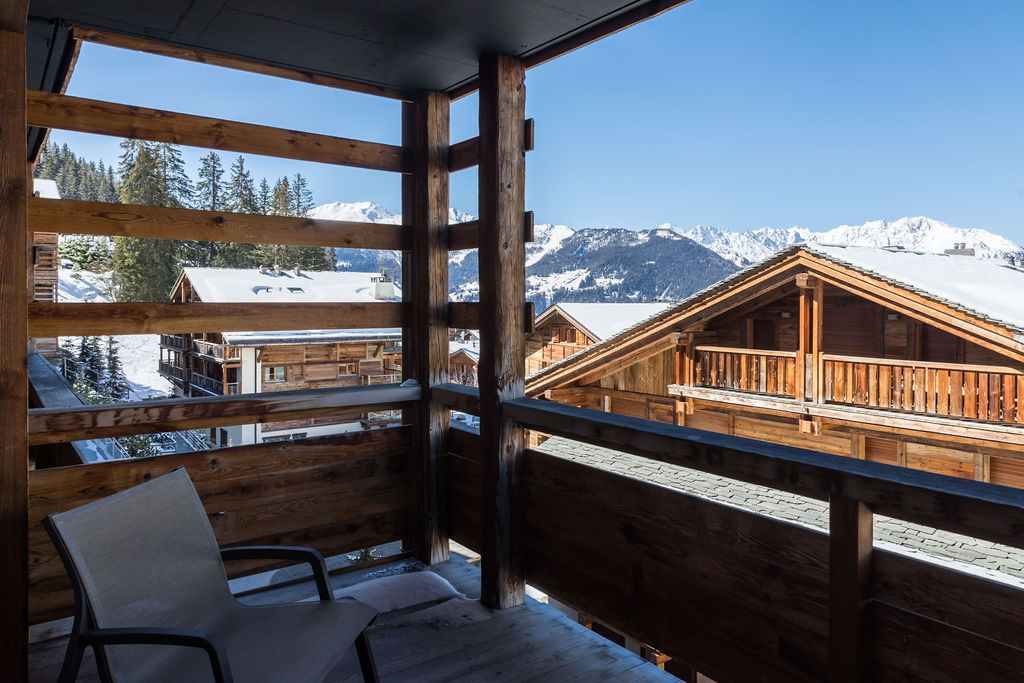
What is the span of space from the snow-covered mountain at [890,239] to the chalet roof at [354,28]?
15.1 ft

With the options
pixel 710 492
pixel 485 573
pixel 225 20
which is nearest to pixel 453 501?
pixel 485 573

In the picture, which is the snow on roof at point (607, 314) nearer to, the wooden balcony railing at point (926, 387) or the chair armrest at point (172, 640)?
the wooden balcony railing at point (926, 387)

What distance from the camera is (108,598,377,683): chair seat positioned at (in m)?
1.30

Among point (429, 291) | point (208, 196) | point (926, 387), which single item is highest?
point (208, 196)

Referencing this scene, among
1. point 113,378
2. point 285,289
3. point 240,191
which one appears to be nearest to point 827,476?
point 285,289

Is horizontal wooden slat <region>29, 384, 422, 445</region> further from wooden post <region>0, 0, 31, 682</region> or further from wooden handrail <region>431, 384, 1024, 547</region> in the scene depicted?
wooden handrail <region>431, 384, 1024, 547</region>

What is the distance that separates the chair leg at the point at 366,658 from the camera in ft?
5.09

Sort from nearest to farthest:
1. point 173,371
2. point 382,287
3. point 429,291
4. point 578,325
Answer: point 429,291 → point 382,287 → point 173,371 → point 578,325

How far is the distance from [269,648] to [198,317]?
1.39m

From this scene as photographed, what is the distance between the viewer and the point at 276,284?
165 inches

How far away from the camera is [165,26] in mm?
2121

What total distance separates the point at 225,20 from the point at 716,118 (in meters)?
17.4

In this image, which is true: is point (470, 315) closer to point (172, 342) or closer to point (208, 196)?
point (172, 342)

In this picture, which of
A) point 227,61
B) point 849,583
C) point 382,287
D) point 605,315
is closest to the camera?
point 849,583
